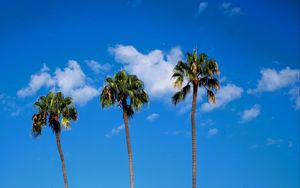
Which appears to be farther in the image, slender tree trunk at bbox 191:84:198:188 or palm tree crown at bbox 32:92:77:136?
palm tree crown at bbox 32:92:77:136

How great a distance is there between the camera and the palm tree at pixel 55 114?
65.5 metres

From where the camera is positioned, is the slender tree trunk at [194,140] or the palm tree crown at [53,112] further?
the palm tree crown at [53,112]

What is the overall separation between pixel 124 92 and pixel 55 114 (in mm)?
10452

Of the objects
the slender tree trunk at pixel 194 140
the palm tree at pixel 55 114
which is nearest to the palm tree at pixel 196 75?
the slender tree trunk at pixel 194 140

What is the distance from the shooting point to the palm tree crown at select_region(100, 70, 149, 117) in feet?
196

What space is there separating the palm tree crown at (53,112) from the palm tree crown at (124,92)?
7309 mm

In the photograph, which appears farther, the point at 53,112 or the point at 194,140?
the point at 53,112

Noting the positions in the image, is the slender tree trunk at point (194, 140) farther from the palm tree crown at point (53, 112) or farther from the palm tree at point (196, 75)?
the palm tree crown at point (53, 112)

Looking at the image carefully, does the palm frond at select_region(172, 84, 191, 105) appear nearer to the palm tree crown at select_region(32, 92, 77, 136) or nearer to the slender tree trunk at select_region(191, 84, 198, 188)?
the slender tree trunk at select_region(191, 84, 198, 188)

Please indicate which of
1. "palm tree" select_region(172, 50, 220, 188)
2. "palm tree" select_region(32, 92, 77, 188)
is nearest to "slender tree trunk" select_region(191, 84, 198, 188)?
"palm tree" select_region(172, 50, 220, 188)

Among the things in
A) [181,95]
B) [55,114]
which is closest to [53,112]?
[55,114]

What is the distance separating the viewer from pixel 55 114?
215ft

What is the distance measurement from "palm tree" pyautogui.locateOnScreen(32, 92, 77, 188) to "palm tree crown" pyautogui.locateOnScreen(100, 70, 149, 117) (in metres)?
7.33

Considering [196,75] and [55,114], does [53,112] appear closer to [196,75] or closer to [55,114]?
[55,114]
